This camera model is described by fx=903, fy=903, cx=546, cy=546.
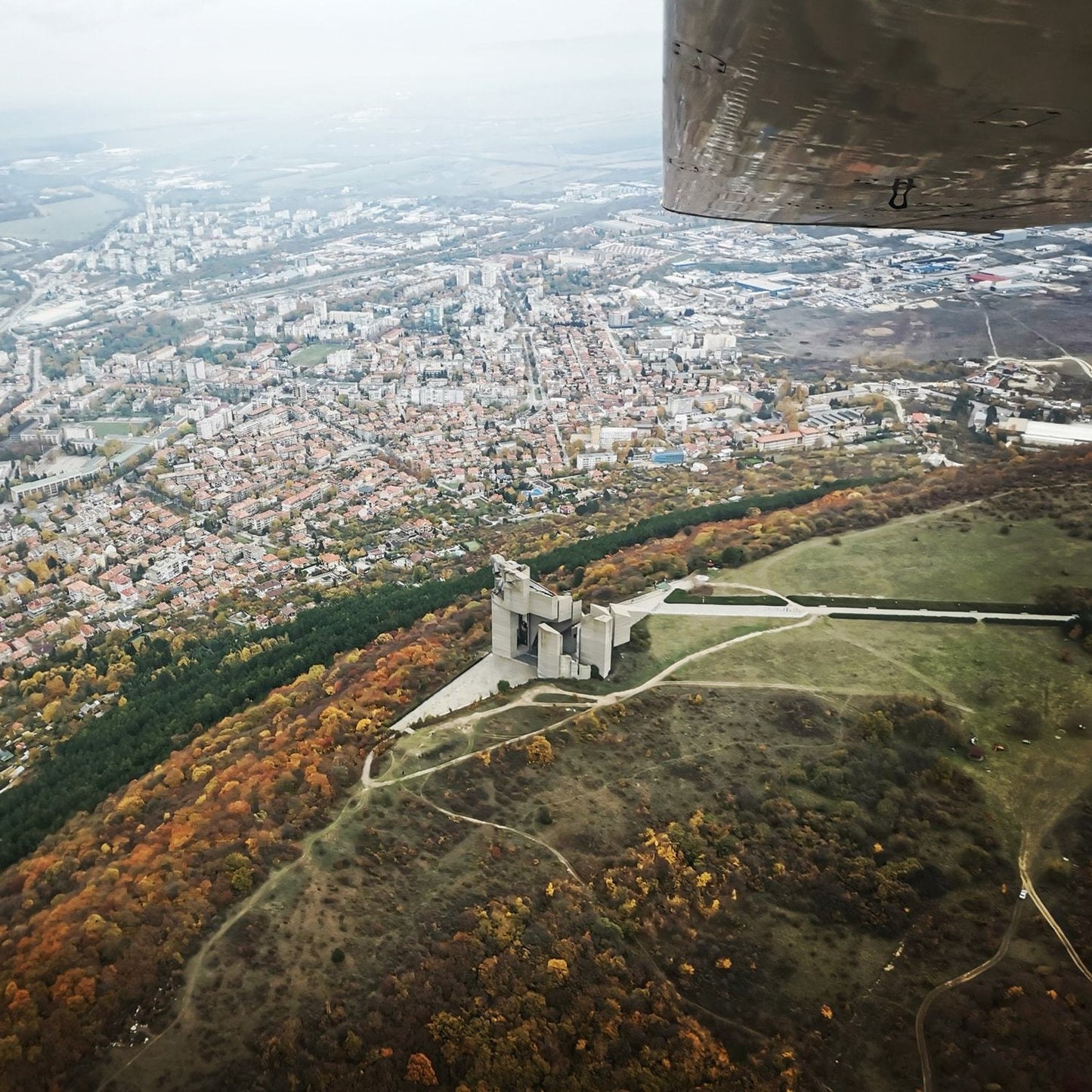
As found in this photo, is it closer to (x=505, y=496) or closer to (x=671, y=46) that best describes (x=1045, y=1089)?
(x=671, y=46)

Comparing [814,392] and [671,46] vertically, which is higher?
[671,46]

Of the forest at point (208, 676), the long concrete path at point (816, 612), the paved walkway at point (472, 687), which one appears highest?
the long concrete path at point (816, 612)

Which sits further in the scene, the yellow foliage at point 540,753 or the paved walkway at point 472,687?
the paved walkway at point 472,687

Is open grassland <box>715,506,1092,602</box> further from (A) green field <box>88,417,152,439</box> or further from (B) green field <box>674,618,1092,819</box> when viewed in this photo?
(A) green field <box>88,417,152,439</box>

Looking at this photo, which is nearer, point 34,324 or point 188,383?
point 188,383

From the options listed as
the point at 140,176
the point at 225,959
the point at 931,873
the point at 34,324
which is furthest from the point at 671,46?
the point at 140,176

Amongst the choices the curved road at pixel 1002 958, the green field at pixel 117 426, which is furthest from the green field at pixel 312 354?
the curved road at pixel 1002 958

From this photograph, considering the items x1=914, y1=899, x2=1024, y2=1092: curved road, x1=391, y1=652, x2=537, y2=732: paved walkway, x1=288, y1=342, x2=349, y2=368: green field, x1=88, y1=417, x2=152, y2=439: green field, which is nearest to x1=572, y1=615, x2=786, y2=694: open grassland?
x1=391, y1=652, x2=537, y2=732: paved walkway

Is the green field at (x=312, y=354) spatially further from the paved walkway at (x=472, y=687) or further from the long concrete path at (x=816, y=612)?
the long concrete path at (x=816, y=612)
